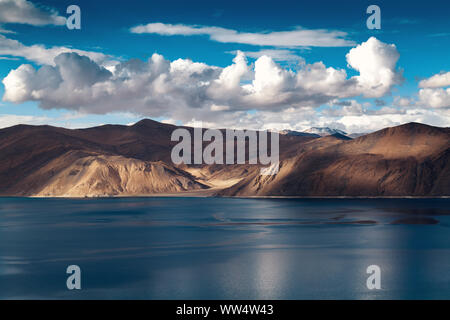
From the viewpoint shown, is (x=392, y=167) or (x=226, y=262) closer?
(x=226, y=262)

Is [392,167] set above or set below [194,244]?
above

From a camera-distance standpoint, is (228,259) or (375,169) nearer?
(228,259)

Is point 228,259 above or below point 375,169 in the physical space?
below

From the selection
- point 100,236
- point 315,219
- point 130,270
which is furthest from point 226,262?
point 315,219

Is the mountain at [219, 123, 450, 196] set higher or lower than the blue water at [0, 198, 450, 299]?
higher

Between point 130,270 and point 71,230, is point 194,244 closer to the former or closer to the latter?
point 130,270

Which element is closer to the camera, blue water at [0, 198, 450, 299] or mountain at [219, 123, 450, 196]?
blue water at [0, 198, 450, 299]

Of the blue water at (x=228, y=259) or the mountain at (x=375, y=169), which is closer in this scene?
the blue water at (x=228, y=259)

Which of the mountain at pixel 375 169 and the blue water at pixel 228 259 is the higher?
the mountain at pixel 375 169
